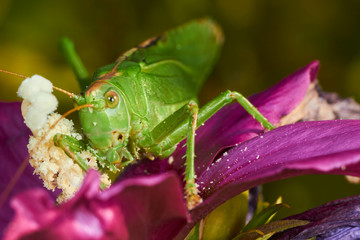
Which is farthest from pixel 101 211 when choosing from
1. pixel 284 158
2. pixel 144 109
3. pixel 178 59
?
pixel 178 59

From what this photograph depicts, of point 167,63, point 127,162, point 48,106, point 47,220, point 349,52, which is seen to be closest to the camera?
point 47,220

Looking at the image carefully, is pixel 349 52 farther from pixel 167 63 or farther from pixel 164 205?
pixel 164 205

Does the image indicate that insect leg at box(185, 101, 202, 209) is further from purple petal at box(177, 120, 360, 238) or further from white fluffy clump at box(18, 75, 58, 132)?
white fluffy clump at box(18, 75, 58, 132)

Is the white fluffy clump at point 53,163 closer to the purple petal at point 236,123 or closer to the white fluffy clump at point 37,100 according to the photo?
the white fluffy clump at point 37,100

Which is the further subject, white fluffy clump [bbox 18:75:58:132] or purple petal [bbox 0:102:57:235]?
purple petal [bbox 0:102:57:235]

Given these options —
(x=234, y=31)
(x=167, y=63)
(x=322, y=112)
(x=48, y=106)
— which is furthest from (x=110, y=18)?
(x=48, y=106)

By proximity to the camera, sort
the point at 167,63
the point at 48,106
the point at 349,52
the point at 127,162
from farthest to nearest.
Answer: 1. the point at 349,52
2. the point at 167,63
3. the point at 127,162
4. the point at 48,106

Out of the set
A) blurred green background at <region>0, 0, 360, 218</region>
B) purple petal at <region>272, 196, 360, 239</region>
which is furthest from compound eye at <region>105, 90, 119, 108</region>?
blurred green background at <region>0, 0, 360, 218</region>
